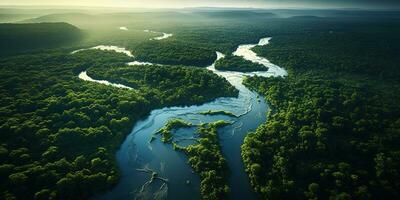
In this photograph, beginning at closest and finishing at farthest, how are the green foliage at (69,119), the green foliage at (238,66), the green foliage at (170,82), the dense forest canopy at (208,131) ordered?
the dense forest canopy at (208,131) < the green foliage at (69,119) < the green foliage at (170,82) < the green foliage at (238,66)

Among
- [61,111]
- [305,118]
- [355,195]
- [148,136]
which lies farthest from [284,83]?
[61,111]

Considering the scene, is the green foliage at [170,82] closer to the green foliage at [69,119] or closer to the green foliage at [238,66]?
the green foliage at [69,119]

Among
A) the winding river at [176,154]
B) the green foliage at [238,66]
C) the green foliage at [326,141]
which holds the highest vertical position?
the green foliage at [238,66]

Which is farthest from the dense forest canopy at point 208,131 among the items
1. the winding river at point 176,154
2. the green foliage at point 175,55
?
the green foliage at point 175,55

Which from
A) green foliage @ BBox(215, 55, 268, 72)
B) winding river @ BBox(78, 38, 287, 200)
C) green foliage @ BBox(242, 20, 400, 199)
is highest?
green foliage @ BBox(215, 55, 268, 72)

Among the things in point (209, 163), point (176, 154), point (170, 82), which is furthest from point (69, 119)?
point (170, 82)

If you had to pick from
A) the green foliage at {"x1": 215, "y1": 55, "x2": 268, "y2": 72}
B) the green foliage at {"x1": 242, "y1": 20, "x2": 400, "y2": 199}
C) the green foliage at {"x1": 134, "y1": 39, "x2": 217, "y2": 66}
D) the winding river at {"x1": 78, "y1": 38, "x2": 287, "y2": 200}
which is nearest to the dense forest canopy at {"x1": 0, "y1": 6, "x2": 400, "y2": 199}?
the green foliage at {"x1": 242, "y1": 20, "x2": 400, "y2": 199}

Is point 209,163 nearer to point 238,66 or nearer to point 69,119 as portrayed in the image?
point 69,119

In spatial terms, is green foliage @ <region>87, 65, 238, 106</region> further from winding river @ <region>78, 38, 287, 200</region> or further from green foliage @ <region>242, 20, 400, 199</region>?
green foliage @ <region>242, 20, 400, 199</region>

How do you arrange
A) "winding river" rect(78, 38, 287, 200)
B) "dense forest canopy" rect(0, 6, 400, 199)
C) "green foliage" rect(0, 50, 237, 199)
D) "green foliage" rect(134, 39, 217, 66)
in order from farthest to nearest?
"green foliage" rect(134, 39, 217, 66)
"winding river" rect(78, 38, 287, 200)
"green foliage" rect(0, 50, 237, 199)
"dense forest canopy" rect(0, 6, 400, 199)
